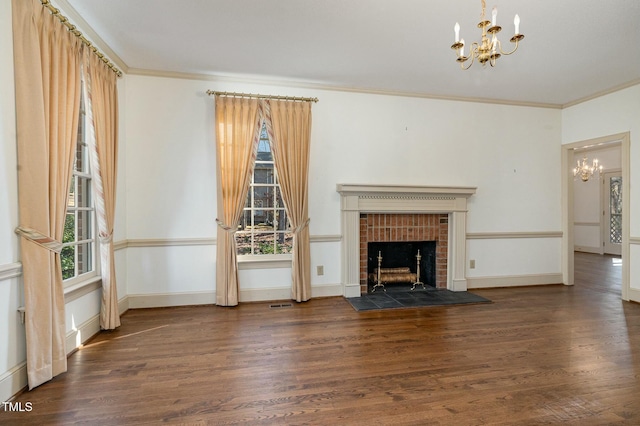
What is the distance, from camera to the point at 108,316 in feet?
10.0

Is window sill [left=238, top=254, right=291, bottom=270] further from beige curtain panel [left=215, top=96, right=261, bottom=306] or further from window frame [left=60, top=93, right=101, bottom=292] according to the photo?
window frame [left=60, top=93, right=101, bottom=292]

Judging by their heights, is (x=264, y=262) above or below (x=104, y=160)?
below

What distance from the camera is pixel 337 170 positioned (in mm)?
4242

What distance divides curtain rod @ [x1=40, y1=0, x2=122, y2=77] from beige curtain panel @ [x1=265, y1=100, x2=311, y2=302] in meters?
1.64

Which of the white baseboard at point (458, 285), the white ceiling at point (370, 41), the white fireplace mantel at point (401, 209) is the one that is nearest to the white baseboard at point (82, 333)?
the white ceiling at point (370, 41)

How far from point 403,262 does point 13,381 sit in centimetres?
431

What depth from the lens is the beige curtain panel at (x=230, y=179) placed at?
3.78 meters

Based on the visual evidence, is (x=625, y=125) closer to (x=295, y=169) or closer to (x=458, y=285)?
(x=458, y=285)

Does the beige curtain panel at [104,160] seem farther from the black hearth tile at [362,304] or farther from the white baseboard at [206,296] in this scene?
the black hearth tile at [362,304]

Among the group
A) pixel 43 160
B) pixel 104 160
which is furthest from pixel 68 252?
pixel 43 160

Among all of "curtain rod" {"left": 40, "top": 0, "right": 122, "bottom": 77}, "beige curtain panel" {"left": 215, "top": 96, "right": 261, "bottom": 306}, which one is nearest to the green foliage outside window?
"beige curtain panel" {"left": 215, "top": 96, "right": 261, "bottom": 306}

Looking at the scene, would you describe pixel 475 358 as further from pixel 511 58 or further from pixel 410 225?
pixel 511 58

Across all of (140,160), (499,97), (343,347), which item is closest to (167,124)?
(140,160)

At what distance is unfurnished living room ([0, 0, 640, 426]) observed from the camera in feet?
6.66
